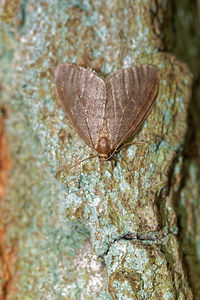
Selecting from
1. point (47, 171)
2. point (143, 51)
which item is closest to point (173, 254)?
point (47, 171)

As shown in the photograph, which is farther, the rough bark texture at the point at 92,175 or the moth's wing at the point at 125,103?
the moth's wing at the point at 125,103

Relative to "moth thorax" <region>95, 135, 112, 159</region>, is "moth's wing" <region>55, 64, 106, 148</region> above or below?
above

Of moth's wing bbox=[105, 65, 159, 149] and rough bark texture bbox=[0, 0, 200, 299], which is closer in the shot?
rough bark texture bbox=[0, 0, 200, 299]

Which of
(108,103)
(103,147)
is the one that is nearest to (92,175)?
(103,147)

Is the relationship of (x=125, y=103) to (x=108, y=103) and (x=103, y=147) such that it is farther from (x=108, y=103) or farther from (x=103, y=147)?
(x=103, y=147)
